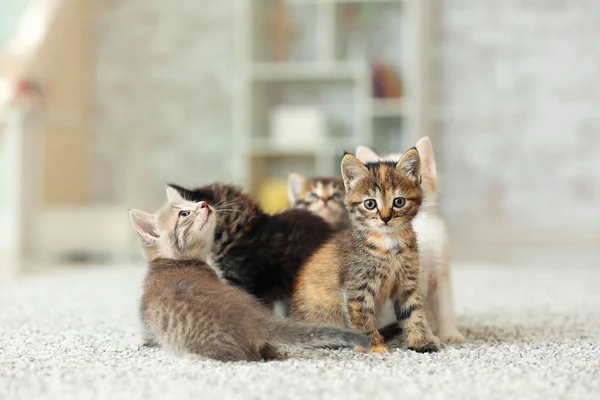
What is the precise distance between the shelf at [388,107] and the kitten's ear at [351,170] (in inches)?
131

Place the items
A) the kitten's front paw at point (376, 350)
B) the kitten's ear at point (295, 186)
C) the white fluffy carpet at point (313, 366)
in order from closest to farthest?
1. the white fluffy carpet at point (313, 366)
2. the kitten's front paw at point (376, 350)
3. the kitten's ear at point (295, 186)

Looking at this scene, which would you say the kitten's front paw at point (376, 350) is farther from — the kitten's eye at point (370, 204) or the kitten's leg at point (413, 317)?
the kitten's eye at point (370, 204)

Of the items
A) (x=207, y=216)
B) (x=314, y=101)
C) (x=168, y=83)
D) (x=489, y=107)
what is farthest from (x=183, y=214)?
(x=168, y=83)

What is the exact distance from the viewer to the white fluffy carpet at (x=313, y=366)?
1311 millimetres

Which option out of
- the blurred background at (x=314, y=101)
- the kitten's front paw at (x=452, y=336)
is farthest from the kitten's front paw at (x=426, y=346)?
the blurred background at (x=314, y=101)

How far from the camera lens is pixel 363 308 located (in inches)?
66.1

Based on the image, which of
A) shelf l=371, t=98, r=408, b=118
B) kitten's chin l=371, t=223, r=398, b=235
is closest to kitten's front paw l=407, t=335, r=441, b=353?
kitten's chin l=371, t=223, r=398, b=235

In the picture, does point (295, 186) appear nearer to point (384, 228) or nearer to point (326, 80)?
point (384, 228)

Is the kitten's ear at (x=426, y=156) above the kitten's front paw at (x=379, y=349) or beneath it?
above

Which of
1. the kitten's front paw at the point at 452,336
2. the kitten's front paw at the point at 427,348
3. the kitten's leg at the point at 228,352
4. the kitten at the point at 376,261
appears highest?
the kitten at the point at 376,261

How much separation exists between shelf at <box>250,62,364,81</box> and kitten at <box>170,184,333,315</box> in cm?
315

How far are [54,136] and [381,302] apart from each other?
14.2ft

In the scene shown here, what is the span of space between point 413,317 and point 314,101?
395cm

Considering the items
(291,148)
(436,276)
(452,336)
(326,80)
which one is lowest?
(452,336)
